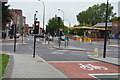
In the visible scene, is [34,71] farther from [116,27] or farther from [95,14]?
[95,14]

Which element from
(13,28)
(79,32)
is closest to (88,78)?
(13,28)

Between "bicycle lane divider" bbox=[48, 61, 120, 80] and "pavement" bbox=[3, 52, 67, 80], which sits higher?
"pavement" bbox=[3, 52, 67, 80]

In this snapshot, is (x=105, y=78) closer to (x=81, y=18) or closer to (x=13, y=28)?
(x=13, y=28)

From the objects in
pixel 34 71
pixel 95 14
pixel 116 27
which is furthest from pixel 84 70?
pixel 95 14

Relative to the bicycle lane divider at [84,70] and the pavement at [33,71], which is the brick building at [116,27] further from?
the pavement at [33,71]

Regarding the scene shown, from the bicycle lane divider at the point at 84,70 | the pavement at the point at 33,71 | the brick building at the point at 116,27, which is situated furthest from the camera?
the brick building at the point at 116,27

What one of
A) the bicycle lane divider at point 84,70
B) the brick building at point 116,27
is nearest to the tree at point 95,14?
the brick building at point 116,27

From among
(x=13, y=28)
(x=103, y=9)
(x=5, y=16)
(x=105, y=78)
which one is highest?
(x=103, y=9)

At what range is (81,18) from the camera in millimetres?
138625

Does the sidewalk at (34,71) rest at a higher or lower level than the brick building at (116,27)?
lower

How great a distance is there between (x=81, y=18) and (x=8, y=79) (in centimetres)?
13083

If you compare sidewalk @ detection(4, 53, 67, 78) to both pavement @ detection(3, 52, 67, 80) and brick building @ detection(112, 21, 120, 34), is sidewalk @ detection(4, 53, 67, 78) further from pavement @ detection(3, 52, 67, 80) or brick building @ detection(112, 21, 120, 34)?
brick building @ detection(112, 21, 120, 34)

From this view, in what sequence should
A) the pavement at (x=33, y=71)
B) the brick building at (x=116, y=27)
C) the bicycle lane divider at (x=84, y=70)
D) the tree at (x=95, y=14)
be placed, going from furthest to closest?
the tree at (x=95, y=14)
the brick building at (x=116, y=27)
the bicycle lane divider at (x=84, y=70)
the pavement at (x=33, y=71)

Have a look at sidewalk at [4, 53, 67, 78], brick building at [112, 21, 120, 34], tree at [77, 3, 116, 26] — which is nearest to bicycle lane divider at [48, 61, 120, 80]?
sidewalk at [4, 53, 67, 78]
